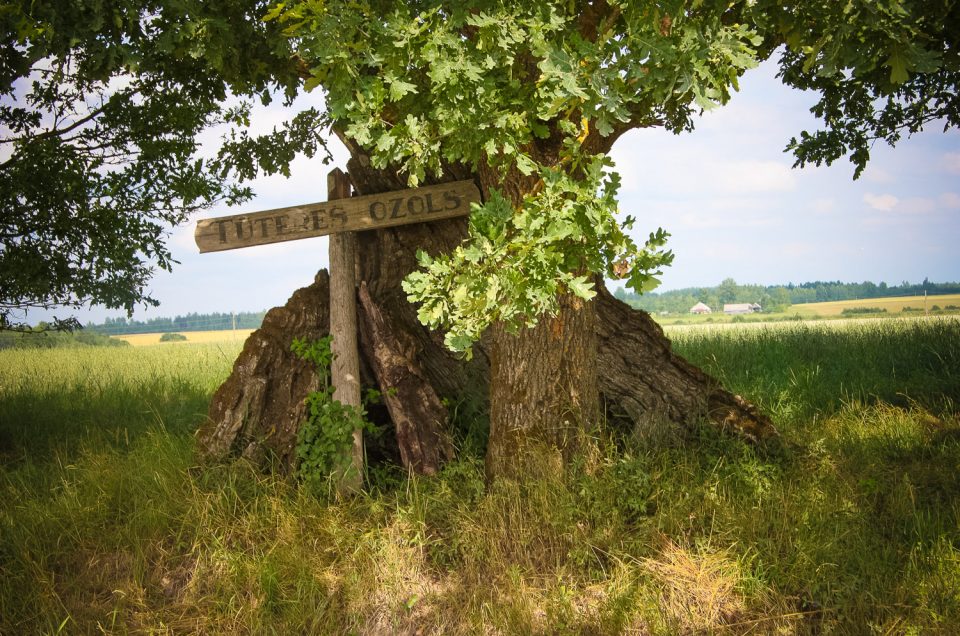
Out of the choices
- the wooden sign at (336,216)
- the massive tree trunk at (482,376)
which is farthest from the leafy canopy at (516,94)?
the wooden sign at (336,216)

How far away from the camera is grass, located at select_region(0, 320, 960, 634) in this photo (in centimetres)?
414

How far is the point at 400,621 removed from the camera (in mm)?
4332

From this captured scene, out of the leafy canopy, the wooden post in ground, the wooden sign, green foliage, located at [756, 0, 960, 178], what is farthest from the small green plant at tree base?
green foliage, located at [756, 0, 960, 178]

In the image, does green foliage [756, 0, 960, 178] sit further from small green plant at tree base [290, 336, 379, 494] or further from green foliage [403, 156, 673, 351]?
small green plant at tree base [290, 336, 379, 494]


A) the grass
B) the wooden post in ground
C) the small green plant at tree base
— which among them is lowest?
the grass

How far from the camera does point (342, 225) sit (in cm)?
589

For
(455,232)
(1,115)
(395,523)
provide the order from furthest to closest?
(1,115) → (455,232) → (395,523)

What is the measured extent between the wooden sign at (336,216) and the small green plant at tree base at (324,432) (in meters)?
0.98

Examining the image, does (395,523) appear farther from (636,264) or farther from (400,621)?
(636,264)

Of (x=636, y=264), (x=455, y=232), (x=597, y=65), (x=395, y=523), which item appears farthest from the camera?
(x=455, y=232)

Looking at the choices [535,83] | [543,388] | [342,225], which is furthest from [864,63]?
[342,225]

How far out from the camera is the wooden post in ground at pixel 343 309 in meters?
5.79

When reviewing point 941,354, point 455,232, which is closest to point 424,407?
point 455,232

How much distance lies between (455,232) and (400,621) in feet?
11.5
